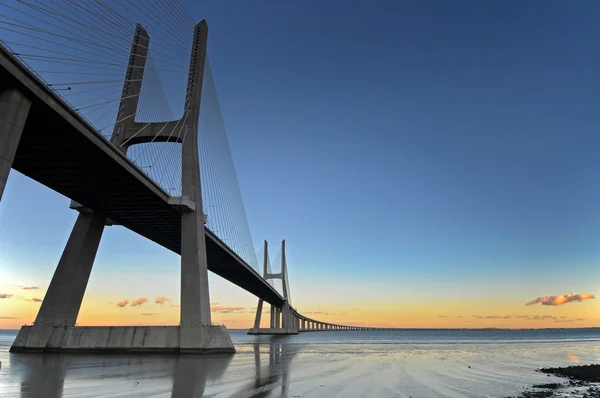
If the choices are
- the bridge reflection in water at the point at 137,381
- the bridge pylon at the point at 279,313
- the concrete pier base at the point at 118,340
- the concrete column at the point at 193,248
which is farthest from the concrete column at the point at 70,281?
the bridge pylon at the point at 279,313

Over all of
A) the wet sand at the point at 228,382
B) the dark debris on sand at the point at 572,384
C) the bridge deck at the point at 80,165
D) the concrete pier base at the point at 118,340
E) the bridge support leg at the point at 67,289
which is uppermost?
the bridge deck at the point at 80,165

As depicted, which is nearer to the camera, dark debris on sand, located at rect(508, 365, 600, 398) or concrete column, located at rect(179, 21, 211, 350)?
dark debris on sand, located at rect(508, 365, 600, 398)

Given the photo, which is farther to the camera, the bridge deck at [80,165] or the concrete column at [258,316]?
the concrete column at [258,316]

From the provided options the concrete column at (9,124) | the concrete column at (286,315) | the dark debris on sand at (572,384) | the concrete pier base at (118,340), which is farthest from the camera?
the concrete column at (286,315)

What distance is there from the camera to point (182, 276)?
28109 millimetres

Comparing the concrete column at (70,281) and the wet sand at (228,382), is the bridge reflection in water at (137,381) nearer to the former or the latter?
the wet sand at (228,382)

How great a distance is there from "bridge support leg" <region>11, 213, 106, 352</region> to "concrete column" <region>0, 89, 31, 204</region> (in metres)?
14.5

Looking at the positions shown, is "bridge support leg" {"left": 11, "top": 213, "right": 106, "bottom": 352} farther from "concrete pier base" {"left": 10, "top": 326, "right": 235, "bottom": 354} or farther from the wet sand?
the wet sand

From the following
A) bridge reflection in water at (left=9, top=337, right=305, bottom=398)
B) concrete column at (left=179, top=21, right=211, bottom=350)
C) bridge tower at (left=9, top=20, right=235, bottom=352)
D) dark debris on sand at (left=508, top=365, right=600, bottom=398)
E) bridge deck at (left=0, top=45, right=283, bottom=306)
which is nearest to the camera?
bridge reflection in water at (left=9, top=337, right=305, bottom=398)

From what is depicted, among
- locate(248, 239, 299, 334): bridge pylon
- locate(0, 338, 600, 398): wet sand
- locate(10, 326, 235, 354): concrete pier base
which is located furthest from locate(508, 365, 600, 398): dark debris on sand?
locate(248, 239, 299, 334): bridge pylon

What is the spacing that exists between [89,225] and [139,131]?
283 inches

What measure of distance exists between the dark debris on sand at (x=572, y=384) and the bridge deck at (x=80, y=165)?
19.5m

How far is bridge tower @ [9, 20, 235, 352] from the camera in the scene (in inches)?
1035

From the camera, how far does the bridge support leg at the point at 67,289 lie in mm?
26156
